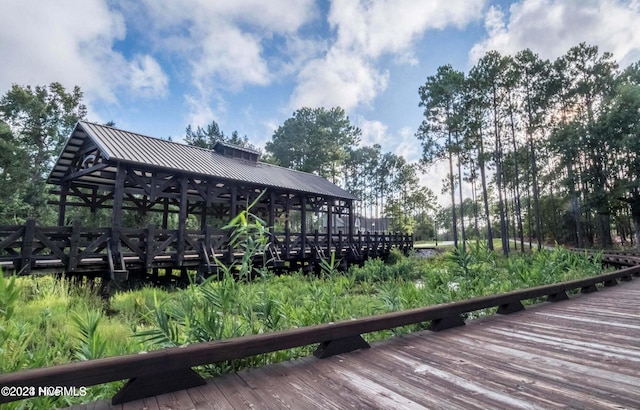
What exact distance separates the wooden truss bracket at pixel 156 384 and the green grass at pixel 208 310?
A: 0.27m

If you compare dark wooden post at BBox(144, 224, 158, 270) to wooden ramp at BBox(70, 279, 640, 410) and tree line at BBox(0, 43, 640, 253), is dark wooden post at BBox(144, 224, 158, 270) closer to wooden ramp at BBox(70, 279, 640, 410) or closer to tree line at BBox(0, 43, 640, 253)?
wooden ramp at BBox(70, 279, 640, 410)

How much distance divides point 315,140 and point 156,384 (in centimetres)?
3176

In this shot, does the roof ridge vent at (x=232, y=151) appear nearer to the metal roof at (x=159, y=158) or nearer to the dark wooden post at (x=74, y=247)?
the metal roof at (x=159, y=158)

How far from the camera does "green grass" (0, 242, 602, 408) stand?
2.34m

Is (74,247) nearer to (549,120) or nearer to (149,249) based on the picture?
(149,249)

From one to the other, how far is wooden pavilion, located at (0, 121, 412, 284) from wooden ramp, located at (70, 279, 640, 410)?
12.7 ft

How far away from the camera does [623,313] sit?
13.6 feet

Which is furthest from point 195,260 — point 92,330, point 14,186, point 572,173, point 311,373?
point 572,173

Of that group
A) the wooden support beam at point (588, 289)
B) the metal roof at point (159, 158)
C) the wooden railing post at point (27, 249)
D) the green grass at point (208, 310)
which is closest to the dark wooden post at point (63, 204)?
the metal roof at point (159, 158)

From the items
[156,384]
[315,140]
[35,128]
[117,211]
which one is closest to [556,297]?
[156,384]

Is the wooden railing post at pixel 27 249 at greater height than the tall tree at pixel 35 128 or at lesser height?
lesser

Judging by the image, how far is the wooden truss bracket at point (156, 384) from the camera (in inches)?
68.0

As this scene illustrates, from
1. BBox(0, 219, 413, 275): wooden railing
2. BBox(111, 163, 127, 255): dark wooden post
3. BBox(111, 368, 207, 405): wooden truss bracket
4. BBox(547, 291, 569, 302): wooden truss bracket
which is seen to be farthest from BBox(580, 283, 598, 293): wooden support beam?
BBox(111, 163, 127, 255): dark wooden post

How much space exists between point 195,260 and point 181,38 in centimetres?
761
